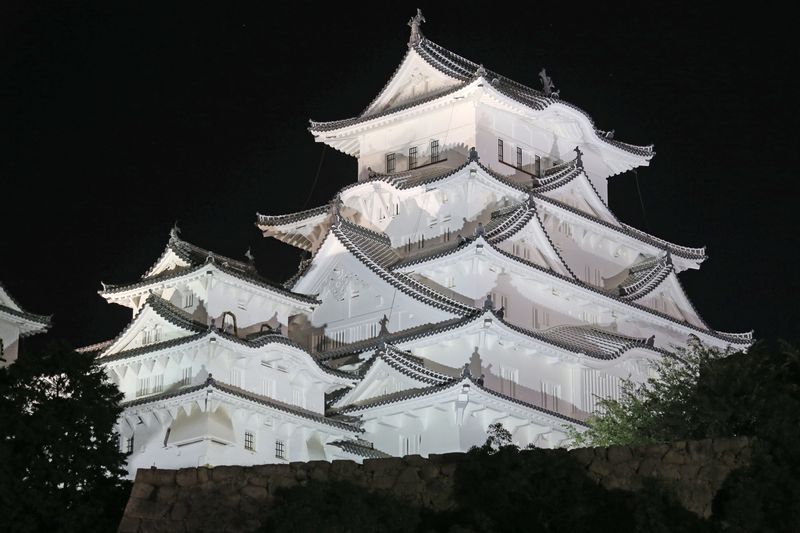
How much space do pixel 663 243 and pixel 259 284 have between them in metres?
20.0

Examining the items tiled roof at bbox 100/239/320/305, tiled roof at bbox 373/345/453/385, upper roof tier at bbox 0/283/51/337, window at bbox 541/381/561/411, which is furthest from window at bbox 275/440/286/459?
upper roof tier at bbox 0/283/51/337

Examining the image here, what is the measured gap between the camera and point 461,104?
6869 centimetres

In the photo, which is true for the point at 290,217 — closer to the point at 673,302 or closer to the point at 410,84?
the point at 410,84

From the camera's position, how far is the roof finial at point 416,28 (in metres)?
70.8

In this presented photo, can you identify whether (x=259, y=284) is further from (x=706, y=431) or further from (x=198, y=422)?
(x=706, y=431)

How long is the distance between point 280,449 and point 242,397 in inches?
99.0

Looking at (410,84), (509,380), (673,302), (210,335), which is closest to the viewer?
(210,335)

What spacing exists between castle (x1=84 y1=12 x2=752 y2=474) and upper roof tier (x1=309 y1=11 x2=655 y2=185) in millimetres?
93

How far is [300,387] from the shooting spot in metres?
58.5

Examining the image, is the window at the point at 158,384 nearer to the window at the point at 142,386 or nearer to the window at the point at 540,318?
the window at the point at 142,386

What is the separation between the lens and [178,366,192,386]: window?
56.6 metres

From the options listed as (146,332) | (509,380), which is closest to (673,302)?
(509,380)

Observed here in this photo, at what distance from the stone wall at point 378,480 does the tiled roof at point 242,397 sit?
20.2m

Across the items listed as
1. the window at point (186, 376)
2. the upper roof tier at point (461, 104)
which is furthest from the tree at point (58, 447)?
the upper roof tier at point (461, 104)
